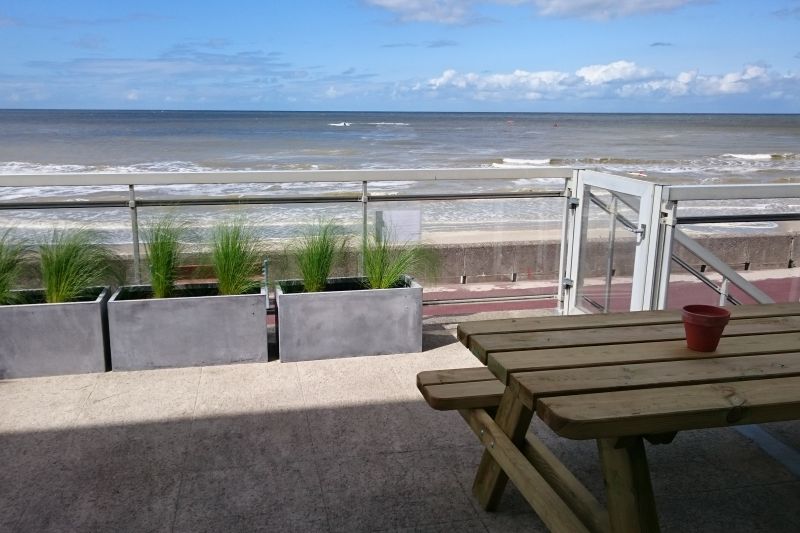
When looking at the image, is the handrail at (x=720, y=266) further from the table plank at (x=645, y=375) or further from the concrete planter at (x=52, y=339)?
the concrete planter at (x=52, y=339)

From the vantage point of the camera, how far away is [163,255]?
408cm

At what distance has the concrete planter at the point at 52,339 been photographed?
377 centimetres

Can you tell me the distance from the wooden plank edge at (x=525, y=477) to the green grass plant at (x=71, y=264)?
2.57 meters

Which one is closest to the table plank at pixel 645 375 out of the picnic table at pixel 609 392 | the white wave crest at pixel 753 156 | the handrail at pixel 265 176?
the picnic table at pixel 609 392

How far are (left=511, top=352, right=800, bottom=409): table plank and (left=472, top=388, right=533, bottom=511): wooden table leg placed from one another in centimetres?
42

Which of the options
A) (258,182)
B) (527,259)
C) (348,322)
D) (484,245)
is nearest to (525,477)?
(348,322)

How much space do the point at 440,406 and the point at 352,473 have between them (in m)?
0.60

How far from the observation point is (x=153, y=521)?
8.24 feet

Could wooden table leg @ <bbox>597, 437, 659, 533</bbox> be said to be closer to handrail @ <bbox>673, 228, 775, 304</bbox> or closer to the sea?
handrail @ <bbox>673, 228, 775, 304</bbox>

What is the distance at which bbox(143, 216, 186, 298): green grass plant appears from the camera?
4.08 meters

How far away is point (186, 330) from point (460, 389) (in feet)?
6.59

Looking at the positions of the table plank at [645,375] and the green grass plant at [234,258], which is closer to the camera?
the table plank at [645,375]

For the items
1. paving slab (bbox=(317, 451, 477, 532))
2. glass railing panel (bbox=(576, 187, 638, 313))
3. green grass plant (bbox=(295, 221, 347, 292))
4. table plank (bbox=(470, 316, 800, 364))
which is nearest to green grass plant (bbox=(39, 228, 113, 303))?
green grass plant (bbox=(295, 221, 347, 292))

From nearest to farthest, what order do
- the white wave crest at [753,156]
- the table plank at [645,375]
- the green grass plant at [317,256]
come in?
the table plank at [645,375]
the green grass plant at [317,256]
the white wave crest at [753,156]
